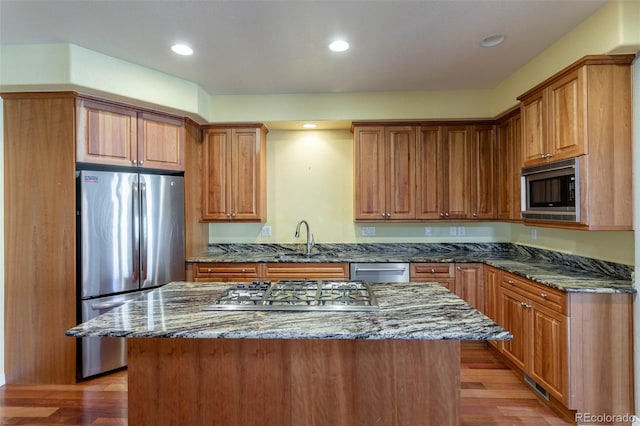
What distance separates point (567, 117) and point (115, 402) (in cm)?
379

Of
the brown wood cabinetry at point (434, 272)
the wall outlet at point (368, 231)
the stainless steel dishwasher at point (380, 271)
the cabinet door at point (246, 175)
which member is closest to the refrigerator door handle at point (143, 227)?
the cabinet door at point (246, 175)

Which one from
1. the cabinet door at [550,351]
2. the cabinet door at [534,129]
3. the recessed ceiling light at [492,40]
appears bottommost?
the cabinet door at [550,351]

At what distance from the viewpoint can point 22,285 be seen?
278cm

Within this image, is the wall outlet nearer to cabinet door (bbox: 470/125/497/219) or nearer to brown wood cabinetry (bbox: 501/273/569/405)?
cabinet door (bbox: 470/125/497/219)

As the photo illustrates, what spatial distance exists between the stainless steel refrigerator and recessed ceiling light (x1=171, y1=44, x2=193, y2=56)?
3.67ft

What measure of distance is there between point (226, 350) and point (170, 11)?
6.75 feet

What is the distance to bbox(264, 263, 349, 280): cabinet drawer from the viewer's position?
344 centimetres

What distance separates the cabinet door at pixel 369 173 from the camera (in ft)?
12.1

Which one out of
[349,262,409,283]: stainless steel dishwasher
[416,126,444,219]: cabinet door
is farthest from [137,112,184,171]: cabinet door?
[416,126,444,219]: cabinet door

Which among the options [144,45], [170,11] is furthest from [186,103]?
[170,11]

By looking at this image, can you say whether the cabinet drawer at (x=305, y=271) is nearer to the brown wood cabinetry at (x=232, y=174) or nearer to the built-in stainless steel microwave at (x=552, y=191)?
the brown wood cabinetry at (x=232, y=174)

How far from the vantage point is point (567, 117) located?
2367mm

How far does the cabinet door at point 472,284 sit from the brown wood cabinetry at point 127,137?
9.77 ft

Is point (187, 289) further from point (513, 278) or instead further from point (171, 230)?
point (513, 278)
